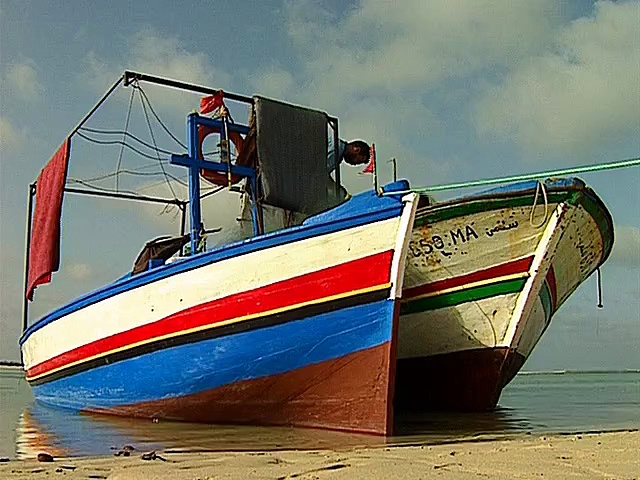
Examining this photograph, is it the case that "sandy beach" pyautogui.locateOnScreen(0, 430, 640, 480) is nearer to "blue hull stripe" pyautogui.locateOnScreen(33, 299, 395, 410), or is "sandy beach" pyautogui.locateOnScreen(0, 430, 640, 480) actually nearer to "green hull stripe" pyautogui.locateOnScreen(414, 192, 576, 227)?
"blue hull stripe" pyautogui.locateOnScreen(33, 299, 395, 410)

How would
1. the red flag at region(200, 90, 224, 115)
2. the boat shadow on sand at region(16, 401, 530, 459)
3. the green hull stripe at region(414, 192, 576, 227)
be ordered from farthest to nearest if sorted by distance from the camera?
the red flag at region(200, 90, 224, 115) → the green hull stripe at region(414, 192, 576, 227) → the boat shadow on sand at region(16, 401, 530, 459)

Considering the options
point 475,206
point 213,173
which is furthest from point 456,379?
point 213,173

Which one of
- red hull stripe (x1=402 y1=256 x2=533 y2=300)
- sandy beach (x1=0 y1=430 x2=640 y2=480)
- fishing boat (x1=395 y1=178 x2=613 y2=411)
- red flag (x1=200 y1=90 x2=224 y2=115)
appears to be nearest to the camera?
sandy beach (x1=0 y1=430 x2=640 y2=480)

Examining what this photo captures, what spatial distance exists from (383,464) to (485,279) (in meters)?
4.82

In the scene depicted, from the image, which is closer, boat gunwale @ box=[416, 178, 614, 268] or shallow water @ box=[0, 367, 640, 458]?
shallow water @ box=[0, 367, 640, 458]

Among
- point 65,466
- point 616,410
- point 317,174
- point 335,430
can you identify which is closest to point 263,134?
point 317,174

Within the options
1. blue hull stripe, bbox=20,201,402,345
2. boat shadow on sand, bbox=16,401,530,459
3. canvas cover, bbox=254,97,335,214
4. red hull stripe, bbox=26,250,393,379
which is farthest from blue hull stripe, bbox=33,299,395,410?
canvas cover, bbox=254,97,335,214

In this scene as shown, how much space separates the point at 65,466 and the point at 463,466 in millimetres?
2307

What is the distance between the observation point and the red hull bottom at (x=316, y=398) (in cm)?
705

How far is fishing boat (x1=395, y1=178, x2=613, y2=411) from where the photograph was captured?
27.9 feet

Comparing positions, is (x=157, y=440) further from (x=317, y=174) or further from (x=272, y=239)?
(x=317, y=174)

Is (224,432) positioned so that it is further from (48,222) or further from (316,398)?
(48,222)

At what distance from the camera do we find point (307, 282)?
7168mm

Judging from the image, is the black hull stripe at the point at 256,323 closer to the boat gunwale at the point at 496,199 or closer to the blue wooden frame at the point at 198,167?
the blue wooden frame at the point at 198,167
